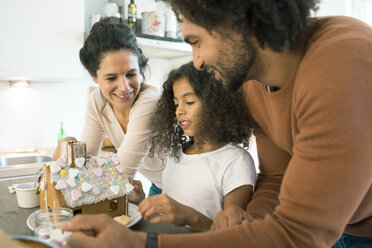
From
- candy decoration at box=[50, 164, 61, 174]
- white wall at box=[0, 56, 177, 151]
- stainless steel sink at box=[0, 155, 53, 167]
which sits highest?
candy decoration at box=[50, 164, 61, 174]

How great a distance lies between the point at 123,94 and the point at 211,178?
1.68 feet

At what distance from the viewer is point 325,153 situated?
1.94 feet

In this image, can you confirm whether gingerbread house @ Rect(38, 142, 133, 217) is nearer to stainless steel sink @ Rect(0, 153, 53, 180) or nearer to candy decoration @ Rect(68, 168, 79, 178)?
candy decoration @ Rect(68, 168, 79, 178)

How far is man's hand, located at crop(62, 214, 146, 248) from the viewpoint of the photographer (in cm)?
60

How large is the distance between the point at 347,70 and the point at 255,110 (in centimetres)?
48

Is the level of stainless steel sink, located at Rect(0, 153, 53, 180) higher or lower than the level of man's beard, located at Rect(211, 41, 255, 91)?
lower

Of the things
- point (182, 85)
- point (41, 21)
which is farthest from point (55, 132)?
point (182, 85)

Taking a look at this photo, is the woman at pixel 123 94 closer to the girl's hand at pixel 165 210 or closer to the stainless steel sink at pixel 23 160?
the girl's hand at pixel 165 210

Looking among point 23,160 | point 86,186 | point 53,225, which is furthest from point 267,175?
point 23,160

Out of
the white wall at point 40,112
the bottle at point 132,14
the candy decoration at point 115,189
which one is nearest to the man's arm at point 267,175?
the candy decoration at point 115,189

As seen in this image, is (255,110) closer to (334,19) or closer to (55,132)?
(334,19)

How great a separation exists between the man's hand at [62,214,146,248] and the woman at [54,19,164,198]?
1.77 ft

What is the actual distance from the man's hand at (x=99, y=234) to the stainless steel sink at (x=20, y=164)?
1630 mm

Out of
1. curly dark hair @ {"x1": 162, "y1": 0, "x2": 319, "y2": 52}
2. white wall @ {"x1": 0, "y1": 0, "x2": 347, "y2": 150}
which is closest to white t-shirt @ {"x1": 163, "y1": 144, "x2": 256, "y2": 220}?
curly dark hair @ {"x1": 162, "y1": 0, "x2": 319, "y2": 52}
